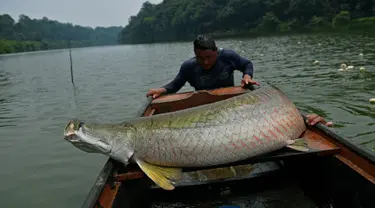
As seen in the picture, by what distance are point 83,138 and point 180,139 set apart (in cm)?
86

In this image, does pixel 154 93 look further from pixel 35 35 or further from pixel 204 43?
pixel 35 35

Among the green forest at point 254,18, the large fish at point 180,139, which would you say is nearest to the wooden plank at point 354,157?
the large fish at point 180,139

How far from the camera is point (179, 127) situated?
10.8 feet

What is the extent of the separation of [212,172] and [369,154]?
193cm

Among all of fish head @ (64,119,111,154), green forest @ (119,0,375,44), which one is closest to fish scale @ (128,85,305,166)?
fish head @ (64,119,111,154)

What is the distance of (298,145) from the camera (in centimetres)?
335

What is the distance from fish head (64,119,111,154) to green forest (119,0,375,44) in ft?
118

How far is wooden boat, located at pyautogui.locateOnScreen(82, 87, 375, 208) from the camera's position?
2996mm

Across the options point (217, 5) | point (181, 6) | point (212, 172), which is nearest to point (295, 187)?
point (212, 172)

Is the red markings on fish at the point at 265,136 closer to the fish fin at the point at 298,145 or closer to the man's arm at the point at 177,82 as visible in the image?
the fish fin at the point at 298,145

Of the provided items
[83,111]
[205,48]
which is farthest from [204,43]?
[83,111]

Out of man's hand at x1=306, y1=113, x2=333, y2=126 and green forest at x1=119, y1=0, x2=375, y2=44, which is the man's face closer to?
man's hand at x1=306, y1=113, x2=333, y2=126

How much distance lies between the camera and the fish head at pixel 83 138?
313 cm

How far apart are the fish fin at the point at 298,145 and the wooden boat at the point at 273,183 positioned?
4 cm
